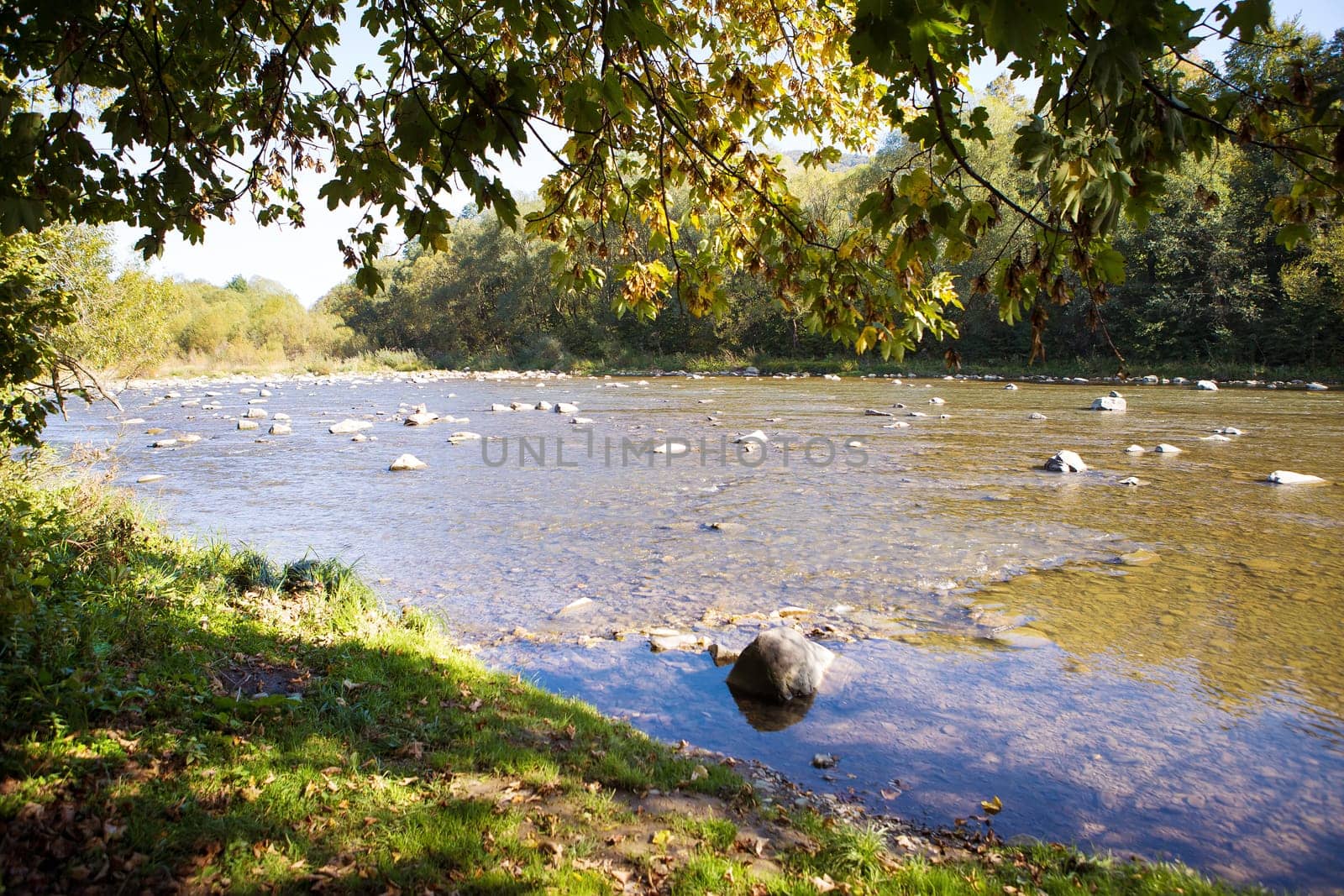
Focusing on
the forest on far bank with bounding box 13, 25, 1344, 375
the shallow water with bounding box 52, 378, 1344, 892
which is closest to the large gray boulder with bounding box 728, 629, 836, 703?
the shallow water with bounding box 52, 378, 1344, 892

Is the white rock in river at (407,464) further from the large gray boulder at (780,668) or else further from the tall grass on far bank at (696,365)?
the tall grass on far bank at (696,365)

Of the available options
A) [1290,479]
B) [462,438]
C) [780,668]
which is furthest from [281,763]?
[462,438]

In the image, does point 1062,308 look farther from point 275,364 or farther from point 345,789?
point 275,364

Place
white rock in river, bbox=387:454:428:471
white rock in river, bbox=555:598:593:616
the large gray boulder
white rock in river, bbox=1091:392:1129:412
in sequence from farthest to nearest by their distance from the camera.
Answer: white rock in river, bbox=1091:392:1129:412, white rock in river, bbox=387:454:428:471, white rock in river, bbox=555:598:593:616, the large gray boulder

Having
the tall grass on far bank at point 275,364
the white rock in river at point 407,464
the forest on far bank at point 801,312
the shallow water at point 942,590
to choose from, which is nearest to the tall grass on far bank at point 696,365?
the tall grass on far bank at point 275,364

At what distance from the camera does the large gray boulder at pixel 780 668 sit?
16.7 ft

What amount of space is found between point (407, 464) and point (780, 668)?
32.4 feet

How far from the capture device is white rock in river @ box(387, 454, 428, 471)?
13266 mm

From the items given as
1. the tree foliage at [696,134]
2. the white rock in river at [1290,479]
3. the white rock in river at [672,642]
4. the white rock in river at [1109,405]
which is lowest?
the white rock in river at [672,642]

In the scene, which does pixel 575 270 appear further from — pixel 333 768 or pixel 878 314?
pixel 333 768

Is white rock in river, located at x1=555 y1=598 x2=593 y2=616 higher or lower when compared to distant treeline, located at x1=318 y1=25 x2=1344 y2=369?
lower

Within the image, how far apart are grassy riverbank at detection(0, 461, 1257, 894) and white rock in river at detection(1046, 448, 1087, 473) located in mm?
10357

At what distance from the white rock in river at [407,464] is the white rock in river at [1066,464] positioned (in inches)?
421

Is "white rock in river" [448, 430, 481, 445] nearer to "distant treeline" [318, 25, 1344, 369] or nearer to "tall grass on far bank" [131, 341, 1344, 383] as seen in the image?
"distant treeline" [318, 25, 1344, 369]
